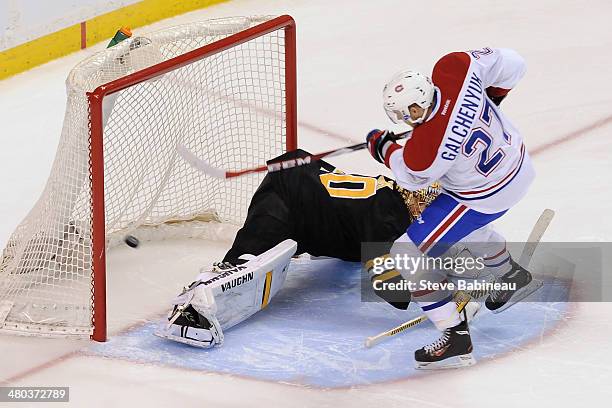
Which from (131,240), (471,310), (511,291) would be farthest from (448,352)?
(131,240)

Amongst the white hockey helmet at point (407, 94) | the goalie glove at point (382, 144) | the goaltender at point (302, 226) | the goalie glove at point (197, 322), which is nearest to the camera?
the white hockey helmet at point (407, 94)

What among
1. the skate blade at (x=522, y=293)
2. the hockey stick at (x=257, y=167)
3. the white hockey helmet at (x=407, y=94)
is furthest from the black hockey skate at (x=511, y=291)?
the white hockey helmet at (x=407, y=94)

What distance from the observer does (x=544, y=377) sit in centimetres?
411

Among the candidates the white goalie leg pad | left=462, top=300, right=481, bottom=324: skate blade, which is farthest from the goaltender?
left=462, top=300, right=481, bottom=324: skate blade

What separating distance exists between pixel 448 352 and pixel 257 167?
89 cm

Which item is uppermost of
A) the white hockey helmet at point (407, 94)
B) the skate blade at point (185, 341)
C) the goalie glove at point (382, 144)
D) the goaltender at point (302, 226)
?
the white hockey helmet at point (407, 94)

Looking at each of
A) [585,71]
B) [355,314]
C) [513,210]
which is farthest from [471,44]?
[355,314]

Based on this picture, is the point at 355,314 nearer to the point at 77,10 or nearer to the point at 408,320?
the point at 408,320

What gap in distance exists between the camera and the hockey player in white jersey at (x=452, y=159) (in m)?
3.97

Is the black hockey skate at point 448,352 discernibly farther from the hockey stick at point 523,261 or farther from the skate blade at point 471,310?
the skate blade at point 471,310

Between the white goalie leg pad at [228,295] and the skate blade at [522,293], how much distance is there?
0.58 meters

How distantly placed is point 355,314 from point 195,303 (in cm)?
47

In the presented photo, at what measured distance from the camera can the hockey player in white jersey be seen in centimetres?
397

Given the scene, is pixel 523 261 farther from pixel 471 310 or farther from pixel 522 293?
pixel 471 310
